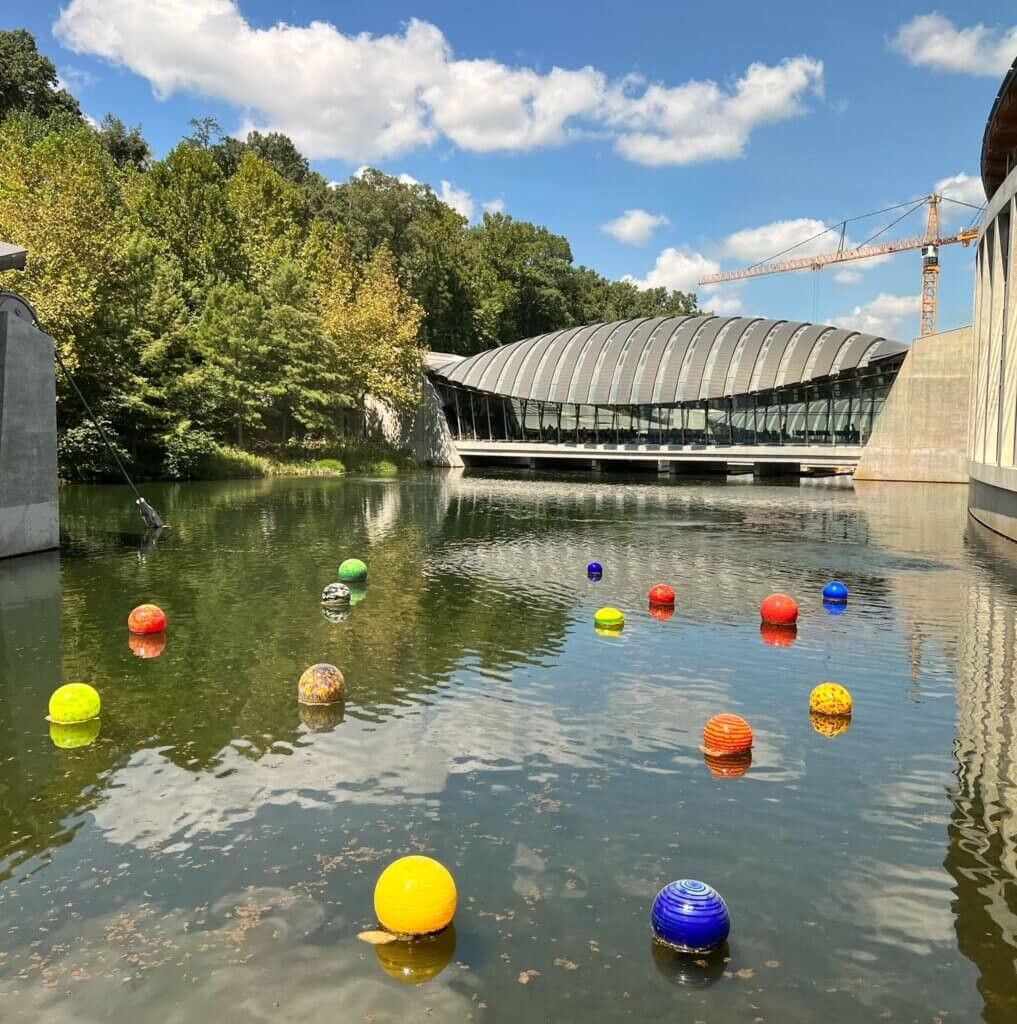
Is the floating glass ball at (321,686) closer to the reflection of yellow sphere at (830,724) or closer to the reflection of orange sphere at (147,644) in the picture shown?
the reflection of orange sphere at (147,644)

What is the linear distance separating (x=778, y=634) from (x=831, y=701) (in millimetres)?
4113

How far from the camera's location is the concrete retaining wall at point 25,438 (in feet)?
62.1

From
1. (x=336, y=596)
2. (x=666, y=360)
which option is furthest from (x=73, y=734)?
(x=666, y=360)

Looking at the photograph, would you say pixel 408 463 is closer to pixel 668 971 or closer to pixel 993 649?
pixel 993 649

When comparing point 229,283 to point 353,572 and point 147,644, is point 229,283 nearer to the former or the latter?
point 353,572

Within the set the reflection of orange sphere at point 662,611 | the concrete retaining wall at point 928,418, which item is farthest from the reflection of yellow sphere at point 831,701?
the concrete retaining wall at point 928,418

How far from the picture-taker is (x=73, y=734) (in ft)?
29.9

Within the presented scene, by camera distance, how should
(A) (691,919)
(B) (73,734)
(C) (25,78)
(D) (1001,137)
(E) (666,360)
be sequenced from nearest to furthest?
1. (A) (691,919)
2. (B) (73,734)
3. (D) (1001,137)
4. (E) (666,360)
5. (C) (25,78)

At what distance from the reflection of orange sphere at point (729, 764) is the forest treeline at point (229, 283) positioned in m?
33.8

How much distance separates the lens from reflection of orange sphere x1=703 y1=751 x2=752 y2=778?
8133mm

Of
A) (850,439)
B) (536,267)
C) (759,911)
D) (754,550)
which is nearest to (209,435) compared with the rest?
(754,550)

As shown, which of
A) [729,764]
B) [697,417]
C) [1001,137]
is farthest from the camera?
[697,417]

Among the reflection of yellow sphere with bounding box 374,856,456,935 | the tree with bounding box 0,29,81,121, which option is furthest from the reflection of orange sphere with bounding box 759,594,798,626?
the tree with bounding box 0,29,81,121

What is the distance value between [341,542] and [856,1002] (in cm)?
1990
